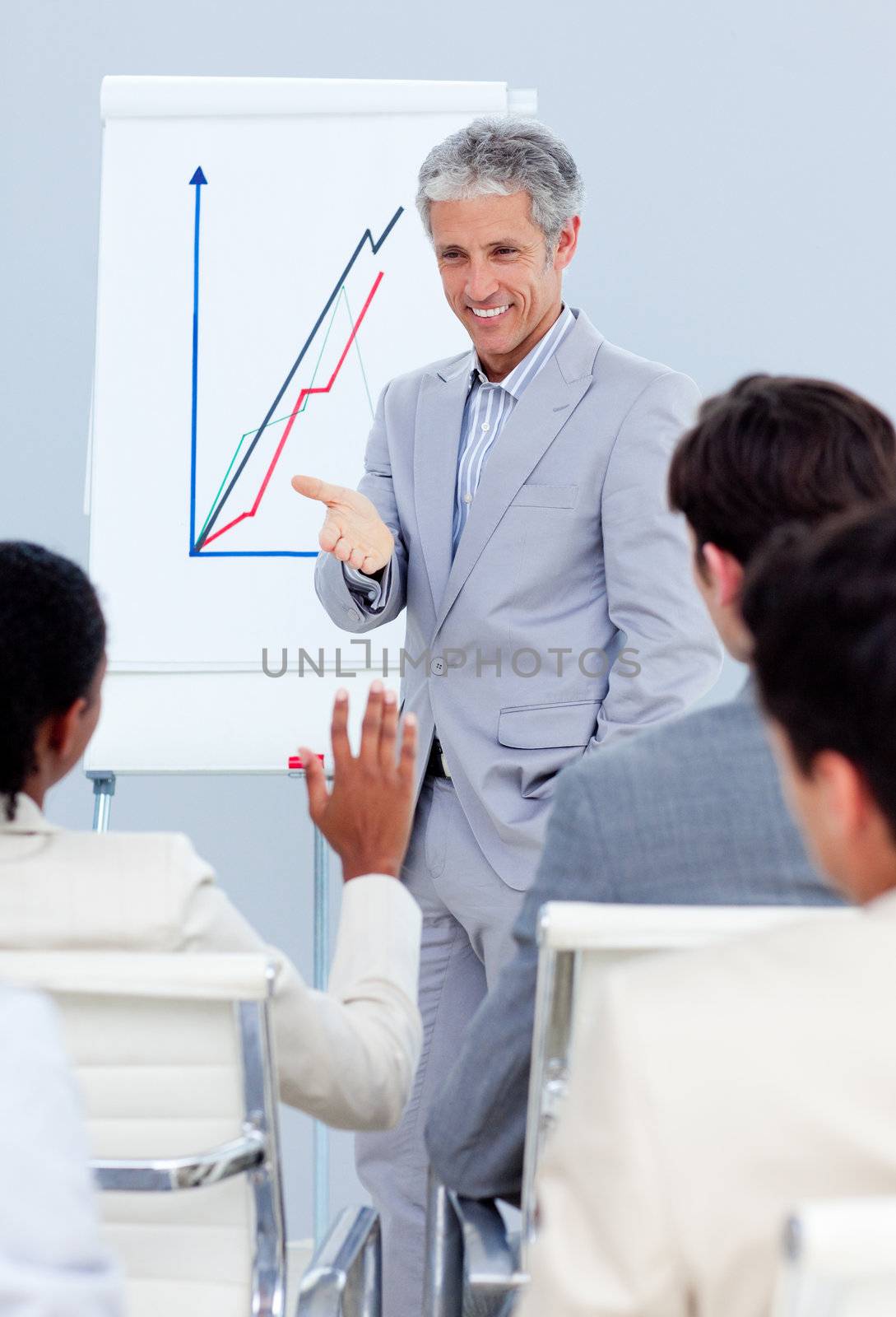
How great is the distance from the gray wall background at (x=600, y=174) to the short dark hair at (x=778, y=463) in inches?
96.6

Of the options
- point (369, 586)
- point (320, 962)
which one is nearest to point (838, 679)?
point (369, 586)

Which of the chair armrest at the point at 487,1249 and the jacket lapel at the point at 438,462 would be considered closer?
the chair armrest at the point at 487,1249

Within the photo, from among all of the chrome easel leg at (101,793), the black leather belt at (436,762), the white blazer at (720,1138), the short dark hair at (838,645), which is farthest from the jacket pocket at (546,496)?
the white blazer at (720,1138)

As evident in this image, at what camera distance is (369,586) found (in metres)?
2.26

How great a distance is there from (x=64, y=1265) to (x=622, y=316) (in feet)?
10.7

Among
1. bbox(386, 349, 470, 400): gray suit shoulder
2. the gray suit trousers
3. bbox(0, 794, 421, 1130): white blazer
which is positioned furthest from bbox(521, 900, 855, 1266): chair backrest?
bbox(386, 349, 470, 400): gray suit shoulder

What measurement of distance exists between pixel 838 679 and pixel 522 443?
157cm

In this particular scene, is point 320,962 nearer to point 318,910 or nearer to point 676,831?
point 318,910

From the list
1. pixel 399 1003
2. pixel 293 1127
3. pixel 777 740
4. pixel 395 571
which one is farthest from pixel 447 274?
pixel 293 1127

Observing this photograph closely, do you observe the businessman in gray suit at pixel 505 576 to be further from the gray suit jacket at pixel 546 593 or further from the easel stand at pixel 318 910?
the easel stand at pixel 318 910

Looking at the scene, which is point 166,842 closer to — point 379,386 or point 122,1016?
point 122,1016

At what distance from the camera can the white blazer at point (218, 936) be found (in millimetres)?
1117

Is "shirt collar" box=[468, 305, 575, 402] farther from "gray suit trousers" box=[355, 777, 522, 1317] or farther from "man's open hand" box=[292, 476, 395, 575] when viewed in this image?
"gray suit trousers" box=[355, 777, 522, 1317]

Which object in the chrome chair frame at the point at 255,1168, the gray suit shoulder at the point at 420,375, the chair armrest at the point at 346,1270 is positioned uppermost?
the gray suit shoulder at the point at 420,375
